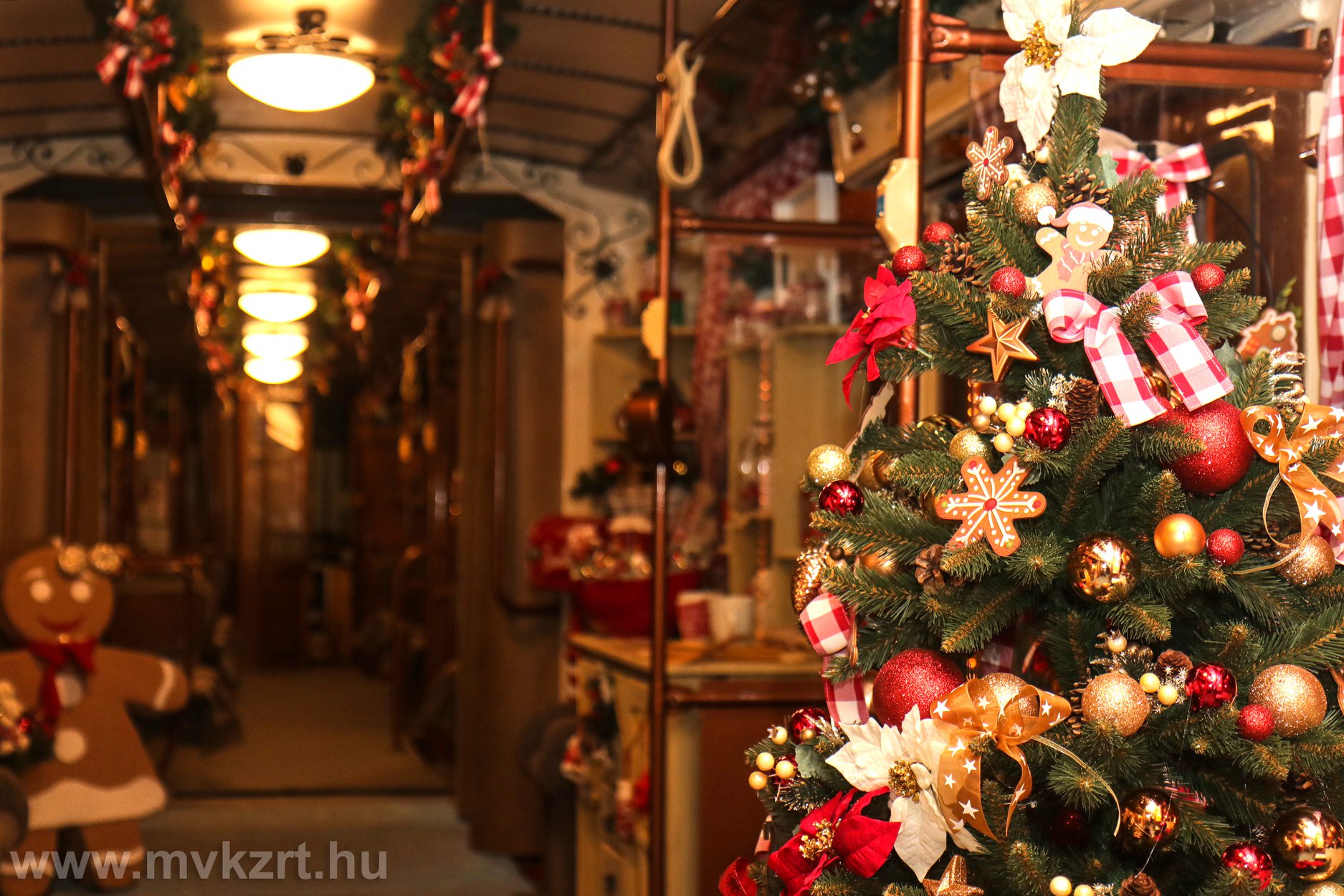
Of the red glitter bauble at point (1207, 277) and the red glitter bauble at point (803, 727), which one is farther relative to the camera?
the red glitter bauble at point (803, 727)

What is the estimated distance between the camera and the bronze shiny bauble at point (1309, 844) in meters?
1.20

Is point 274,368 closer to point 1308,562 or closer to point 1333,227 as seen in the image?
point 1333,227

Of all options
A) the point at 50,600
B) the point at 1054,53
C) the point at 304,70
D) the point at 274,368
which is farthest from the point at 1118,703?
the point at 274,368

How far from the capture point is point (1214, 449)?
1314mm

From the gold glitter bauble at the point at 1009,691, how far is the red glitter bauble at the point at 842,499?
233 millimetres

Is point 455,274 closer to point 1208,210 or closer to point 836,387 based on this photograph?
point 836,387

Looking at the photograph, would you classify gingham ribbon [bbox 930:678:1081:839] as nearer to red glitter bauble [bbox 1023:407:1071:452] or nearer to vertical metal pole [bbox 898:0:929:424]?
red glitter bauble [bbox 1023:407:1071:452]

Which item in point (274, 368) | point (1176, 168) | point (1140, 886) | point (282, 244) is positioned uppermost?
point (282, 244)

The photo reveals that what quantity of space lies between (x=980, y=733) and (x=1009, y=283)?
440 millimetres

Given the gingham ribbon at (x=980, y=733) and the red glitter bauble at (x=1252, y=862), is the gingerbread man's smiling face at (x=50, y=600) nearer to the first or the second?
the gingham ribbon at (x=980, y=733)

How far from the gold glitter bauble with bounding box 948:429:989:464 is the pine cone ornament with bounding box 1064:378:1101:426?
3.4 inches

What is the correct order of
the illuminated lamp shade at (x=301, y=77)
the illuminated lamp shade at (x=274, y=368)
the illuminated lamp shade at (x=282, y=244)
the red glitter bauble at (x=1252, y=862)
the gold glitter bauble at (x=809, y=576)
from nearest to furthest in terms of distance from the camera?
the red glitter bauble at (x=1252, y=862), the gold glitter bauble at (x=809, y=576), the illuminated lamp shade at (x=301, y=77), the illuminated lamp shade at (x=282, y=244), the illuminated lamp shade at (x=274, y=368)

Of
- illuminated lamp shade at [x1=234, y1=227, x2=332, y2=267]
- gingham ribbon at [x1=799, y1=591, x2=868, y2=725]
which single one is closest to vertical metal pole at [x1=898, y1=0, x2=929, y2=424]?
gingham ribbon at [x1=799, y1=591, x2=868, y2=725]

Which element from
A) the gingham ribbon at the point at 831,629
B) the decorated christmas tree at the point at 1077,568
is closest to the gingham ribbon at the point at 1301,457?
the decorated christmas tree at the point at 1077,568
